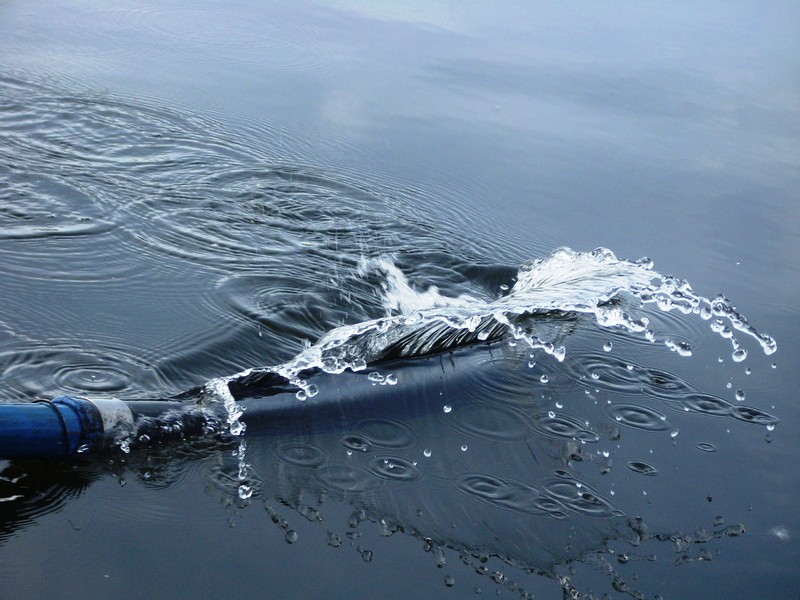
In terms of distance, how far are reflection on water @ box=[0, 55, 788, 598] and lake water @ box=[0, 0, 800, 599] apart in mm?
15

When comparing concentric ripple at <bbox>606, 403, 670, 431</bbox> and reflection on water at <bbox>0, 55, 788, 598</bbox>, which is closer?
reflection on water at <bbox>0, 55, 788, 598</bbox>

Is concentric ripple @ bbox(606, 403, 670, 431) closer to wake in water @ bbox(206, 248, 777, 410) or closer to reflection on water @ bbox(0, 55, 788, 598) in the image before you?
reflection on water @ bbox(0, 55, 788, 598)

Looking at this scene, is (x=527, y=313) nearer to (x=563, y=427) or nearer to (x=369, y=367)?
(x=563, y=427)

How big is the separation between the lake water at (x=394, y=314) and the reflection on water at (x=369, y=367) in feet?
0.05

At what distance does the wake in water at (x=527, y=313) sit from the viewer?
3.73m

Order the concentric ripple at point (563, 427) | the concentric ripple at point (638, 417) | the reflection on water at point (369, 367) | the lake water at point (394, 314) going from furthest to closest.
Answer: the concentric ripple at point (638, 417)
the concentric ripple at point (563, 427)
the reflection on water at point (369, 367)
the lake water at point (394, 314)

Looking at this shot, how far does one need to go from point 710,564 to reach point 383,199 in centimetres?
307

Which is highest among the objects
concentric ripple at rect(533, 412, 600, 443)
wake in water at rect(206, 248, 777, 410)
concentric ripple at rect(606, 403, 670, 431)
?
wake in water at rect(206, 248, 777, 410)

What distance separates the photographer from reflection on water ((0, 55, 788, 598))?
9.70ft

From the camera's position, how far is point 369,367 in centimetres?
370

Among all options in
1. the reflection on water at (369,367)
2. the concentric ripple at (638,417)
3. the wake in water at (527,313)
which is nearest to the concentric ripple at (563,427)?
the reflection on water at (369,367)

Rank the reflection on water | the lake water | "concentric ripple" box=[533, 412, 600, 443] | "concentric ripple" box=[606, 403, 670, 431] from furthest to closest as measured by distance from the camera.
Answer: "concentric ripple" box=[606, 403, 670, 431]
"concentric ripple" box=[533, 412, 600, 443]
the reflection on water
the lake water

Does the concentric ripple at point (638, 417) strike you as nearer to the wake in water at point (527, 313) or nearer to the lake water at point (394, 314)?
the lake water at point (394, 314)

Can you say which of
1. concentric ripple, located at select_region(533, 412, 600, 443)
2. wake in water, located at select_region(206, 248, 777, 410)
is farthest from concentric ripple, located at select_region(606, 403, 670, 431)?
wake in water, located at select_region(206, 248, 777, 410)
